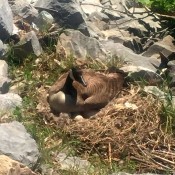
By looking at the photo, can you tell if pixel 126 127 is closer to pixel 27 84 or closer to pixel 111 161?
pixel 111 161

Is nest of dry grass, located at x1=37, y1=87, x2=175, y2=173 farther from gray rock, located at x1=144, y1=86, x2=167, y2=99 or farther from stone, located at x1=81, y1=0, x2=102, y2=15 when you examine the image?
stone, located at x1=81, y1=0, x2=102, y2=15

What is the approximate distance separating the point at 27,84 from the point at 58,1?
5.08 feet

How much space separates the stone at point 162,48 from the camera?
23.7 feet

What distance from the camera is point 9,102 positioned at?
5.86 meters

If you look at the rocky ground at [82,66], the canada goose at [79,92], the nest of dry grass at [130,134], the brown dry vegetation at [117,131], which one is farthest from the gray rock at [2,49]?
the nest of dry grass at [130,134]

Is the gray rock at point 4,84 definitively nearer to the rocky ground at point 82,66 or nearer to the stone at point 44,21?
the rocky ground at point 82,66

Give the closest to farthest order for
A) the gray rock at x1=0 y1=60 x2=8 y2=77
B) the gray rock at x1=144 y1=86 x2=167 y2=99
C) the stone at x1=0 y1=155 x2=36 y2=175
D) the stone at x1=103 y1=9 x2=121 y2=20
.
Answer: the stone at x1=0 y1=155 x2=36 y2=175
the gray rock at x1=144 y1=86 x2=167 y2=99
the gray rock at x1=0 y1=60 x2=8 y2=77
the stone at x1=103 y1=9 x2=121 y2=20

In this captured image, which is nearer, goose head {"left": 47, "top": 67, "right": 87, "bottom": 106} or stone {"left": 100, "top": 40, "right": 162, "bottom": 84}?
goose head {"left": 47, "top": 67, "right": 87, "bottom": 106}

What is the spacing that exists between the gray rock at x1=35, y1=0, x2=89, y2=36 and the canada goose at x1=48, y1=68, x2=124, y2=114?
1.37m

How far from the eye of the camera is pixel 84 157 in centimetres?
546

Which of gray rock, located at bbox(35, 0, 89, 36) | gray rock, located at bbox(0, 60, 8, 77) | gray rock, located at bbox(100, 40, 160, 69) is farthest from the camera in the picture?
gray rock, located at bbox(35, 0, 89, 36)

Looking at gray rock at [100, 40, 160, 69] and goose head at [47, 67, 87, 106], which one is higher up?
goose head at [47, 67, 87, 106]

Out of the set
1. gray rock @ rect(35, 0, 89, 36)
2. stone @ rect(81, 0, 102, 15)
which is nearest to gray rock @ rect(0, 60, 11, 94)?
gray rock @ rect(35, 0, 89, 36)

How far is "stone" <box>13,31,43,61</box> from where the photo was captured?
6688 millimetres
